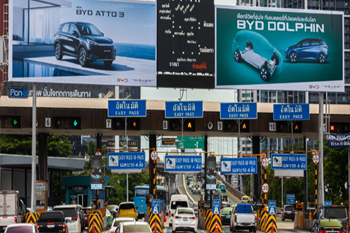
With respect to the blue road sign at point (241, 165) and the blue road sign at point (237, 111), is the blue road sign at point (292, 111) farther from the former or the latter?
the blue road sign at point (241, 165)

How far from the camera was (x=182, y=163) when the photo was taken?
38.4 meters

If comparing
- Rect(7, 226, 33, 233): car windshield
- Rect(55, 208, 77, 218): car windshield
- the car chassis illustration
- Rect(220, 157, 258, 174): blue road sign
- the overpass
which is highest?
the car chassis illustration

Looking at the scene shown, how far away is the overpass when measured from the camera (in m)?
36.5

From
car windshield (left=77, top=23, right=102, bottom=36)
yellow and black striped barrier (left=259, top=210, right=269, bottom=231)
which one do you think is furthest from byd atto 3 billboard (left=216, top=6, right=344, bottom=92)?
yellow and black striped barrier (left=259, top=210, right=269, bottom=231)

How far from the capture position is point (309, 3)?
162m

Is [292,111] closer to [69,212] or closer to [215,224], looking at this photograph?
[215,224]

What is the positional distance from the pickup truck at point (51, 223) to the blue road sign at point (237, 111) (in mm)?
13068

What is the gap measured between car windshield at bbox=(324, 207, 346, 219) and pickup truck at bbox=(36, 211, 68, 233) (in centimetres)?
1321

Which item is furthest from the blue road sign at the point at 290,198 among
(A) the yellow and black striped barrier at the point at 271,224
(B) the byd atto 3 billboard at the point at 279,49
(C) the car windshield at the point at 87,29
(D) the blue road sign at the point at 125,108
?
(C) the car windshield at the point at 87,29

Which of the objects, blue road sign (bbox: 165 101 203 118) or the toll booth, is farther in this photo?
the toll booth

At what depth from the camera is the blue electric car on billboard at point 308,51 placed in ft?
122

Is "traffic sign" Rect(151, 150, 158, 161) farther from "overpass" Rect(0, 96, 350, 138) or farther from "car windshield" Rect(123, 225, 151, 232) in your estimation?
"car windshield" Rect(123, 225, 151, 232)

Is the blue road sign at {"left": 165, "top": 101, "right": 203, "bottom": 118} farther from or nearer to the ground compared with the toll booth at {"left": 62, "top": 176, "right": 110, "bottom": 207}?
farther from the ground

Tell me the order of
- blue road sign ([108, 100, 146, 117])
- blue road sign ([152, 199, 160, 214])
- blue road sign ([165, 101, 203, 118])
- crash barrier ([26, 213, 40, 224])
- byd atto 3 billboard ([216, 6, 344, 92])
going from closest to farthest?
crash barrier ([26, 213, 40, 224]), blue road sign ([152, 199, 160, 214]), blue road sign ([108, 100, 146, 117]), byd atto 3 billboard ([216, 6, 344, 92]), blue road sign ([165, 101, 203, 118])
